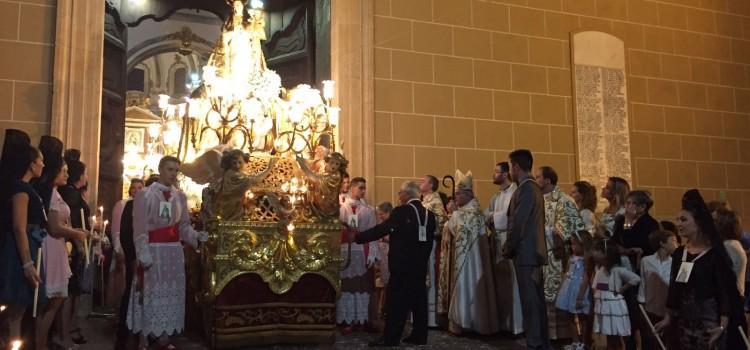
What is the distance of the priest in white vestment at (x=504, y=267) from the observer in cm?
627

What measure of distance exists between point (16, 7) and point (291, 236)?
3.68 m

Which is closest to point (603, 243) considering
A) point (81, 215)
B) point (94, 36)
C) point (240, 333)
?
point (240, 333)

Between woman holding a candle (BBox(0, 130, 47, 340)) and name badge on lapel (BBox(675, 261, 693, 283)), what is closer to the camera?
name badge on lapel (BBox(675, 261, 693, 283))

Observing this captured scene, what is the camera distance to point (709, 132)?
31.9 ft

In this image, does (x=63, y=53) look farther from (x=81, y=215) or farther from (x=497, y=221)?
(x=497, y=221)

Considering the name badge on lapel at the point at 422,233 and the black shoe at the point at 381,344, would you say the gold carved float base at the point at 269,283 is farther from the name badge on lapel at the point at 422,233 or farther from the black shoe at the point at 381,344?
the name badge on lapel at the point at 422,233

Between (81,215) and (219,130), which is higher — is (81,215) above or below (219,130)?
below

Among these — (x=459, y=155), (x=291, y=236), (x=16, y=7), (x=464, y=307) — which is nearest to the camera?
(x=291, y=236)

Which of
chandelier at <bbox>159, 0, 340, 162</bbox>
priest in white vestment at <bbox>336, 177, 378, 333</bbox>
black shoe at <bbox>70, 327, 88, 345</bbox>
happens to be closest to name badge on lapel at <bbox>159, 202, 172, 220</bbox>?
chandelier at <bbox>159, 0, 340, 162</bbox>

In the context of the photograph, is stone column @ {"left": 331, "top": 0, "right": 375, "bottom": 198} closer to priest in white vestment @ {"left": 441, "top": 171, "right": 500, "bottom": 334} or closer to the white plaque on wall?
priest in white vestment @ {"left": 441, "top": 171, "right": 500, "bottom": 334}

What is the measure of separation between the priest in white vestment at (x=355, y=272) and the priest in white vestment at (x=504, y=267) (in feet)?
3.73

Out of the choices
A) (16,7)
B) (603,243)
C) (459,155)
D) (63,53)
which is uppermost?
(16,7)

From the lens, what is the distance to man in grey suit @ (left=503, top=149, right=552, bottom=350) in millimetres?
5312

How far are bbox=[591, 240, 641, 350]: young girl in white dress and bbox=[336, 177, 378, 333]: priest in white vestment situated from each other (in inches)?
81.7
